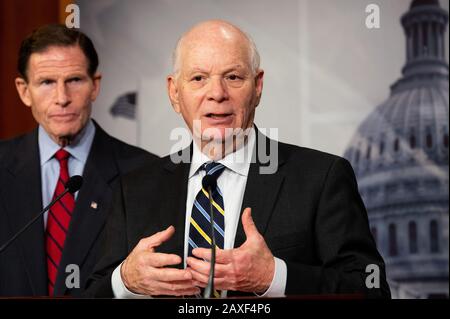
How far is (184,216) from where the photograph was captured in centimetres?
252

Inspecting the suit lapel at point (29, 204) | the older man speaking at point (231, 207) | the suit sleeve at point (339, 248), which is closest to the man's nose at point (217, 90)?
the older man speaking at point (231, 207)

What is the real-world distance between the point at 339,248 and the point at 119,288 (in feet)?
2.13

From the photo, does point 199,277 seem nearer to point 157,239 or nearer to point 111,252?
point 157,239

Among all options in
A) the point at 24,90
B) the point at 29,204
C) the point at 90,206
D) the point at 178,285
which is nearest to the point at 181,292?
the point at 178,285

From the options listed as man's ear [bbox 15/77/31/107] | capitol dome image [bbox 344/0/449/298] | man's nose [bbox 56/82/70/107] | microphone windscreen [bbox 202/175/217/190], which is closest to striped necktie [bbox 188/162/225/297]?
microphone windscreen [bbox 202/175/217/190]

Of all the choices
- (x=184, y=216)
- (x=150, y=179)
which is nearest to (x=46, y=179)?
(x=150, y=179)

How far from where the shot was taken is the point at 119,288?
2.36 meters

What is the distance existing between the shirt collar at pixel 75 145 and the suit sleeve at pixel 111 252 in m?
0.44

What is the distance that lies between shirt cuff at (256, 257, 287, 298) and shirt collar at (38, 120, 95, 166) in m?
1.12

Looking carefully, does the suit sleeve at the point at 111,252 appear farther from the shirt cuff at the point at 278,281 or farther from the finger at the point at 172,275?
the shirt cuff at the point at 278,281

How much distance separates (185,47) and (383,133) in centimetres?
142

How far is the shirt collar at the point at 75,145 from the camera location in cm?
307

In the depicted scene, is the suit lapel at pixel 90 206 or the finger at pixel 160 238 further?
the suit lapel at pixel 90 206

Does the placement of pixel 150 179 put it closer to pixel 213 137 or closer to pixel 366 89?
pixel 213 137
